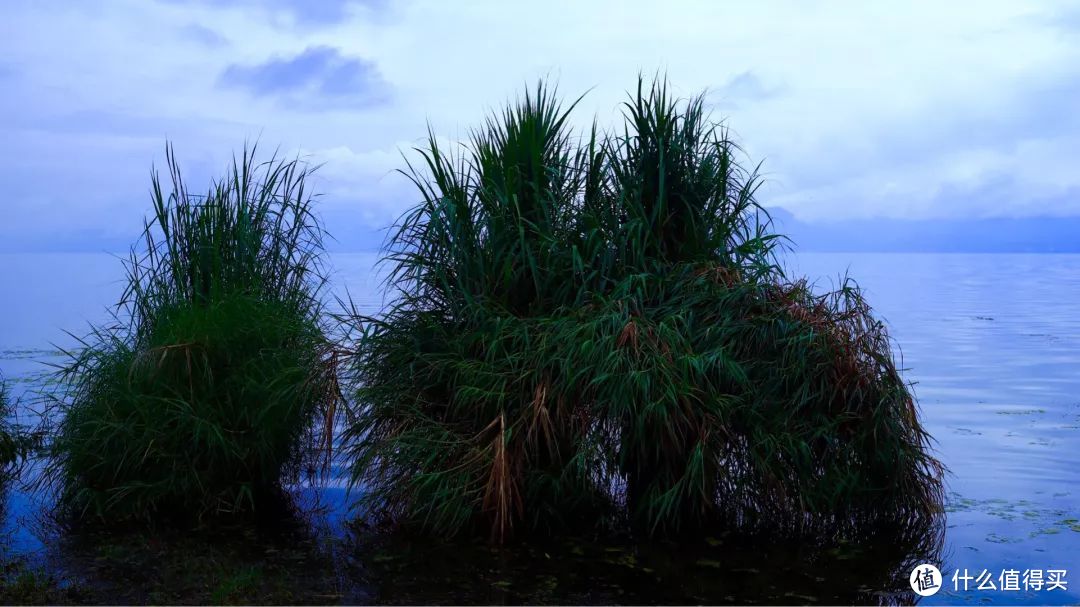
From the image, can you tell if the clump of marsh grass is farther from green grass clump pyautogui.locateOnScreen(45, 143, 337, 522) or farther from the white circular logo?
the white circular logo

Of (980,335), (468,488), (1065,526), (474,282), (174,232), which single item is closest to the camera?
(468,488)

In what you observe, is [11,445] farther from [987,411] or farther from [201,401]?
[987,411]

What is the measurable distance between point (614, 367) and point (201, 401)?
3.01m

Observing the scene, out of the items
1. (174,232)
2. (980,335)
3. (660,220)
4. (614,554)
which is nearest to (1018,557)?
(614,554)

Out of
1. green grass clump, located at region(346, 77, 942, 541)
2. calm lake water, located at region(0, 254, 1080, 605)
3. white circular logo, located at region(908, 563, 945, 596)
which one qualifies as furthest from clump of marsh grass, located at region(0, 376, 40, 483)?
white circular logo, located at region(908, 563, 945, 596)

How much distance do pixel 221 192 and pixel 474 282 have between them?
2.40 m

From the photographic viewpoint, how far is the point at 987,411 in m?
12.8

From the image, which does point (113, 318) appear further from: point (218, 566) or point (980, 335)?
point (980, 335)

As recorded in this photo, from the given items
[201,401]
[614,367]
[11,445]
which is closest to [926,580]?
[614,367]

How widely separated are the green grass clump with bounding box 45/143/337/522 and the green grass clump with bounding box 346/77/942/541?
27.9 inches

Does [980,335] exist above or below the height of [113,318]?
above

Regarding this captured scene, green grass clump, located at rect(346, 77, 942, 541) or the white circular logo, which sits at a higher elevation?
green grass clump, located at rect(346, 77, 942, 541)

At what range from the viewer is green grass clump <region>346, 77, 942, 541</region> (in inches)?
249

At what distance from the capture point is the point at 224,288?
767 centimetres
